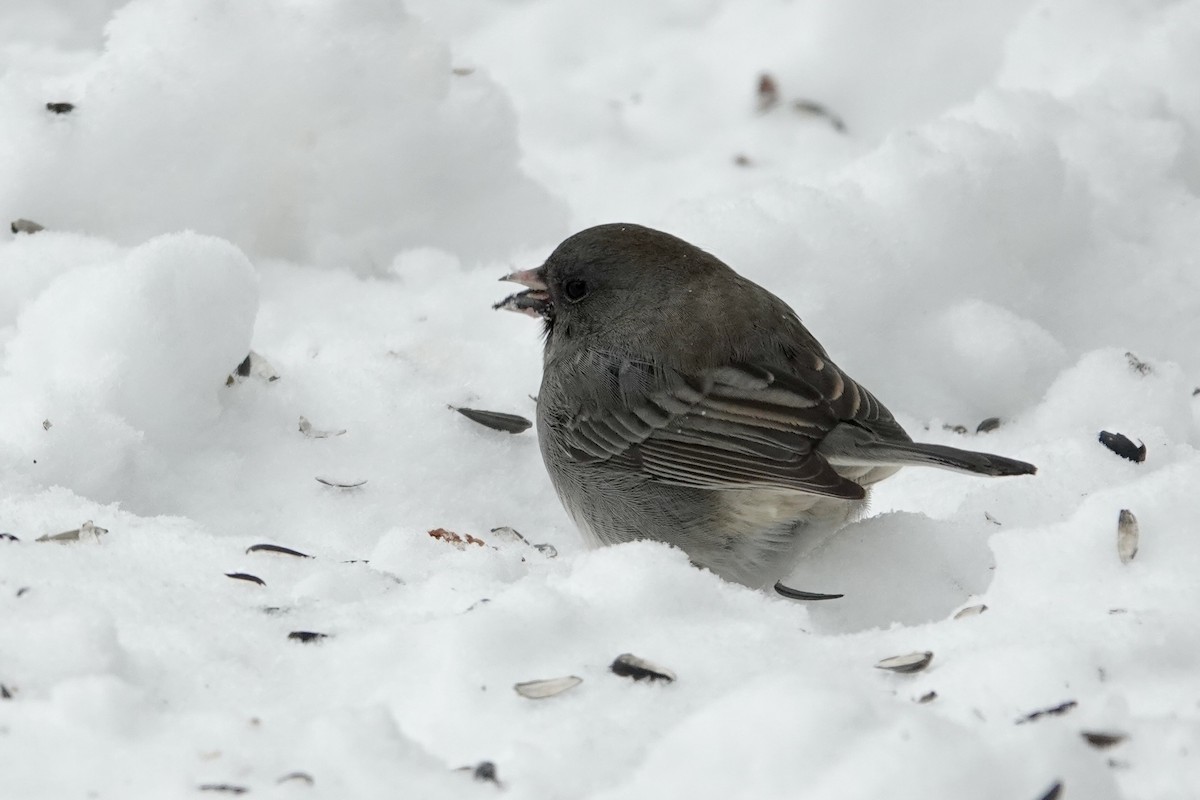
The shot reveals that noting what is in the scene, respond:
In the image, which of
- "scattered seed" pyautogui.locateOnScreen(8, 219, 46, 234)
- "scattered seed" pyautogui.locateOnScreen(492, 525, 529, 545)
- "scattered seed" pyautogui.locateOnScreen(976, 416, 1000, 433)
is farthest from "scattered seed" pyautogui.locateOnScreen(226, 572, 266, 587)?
"scattered seed" pyautogui.locateOnScreen(976, 416, 1000, 433)

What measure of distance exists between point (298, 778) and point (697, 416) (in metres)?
1.53

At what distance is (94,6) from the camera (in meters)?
5.20

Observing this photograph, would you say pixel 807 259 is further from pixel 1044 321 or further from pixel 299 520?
pixel 299 520

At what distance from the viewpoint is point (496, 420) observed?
3.59 metres

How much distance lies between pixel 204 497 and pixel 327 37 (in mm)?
1882

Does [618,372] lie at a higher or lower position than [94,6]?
lower

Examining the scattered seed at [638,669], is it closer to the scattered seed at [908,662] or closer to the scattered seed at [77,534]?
the scattered seed at [908,662]

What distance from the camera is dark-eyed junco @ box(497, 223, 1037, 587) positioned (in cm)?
294

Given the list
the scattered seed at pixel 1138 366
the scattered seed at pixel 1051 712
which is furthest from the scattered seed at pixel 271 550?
the scattered seed at pixel 1138 366

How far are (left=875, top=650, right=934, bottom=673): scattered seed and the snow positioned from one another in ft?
0.15

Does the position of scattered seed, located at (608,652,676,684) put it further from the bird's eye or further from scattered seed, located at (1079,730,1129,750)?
the bird's eye

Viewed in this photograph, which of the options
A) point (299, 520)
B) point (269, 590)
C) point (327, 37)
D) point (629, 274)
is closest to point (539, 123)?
point (327, 37)

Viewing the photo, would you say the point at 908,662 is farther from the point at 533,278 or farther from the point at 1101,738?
the point at 533,278

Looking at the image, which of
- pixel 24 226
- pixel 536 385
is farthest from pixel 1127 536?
pixel 24 226
